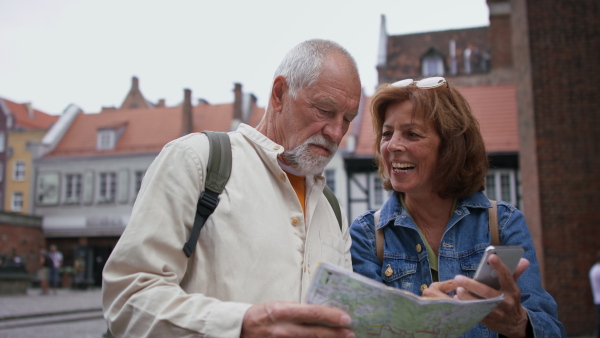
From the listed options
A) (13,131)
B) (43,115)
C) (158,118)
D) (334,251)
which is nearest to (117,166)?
(158,118)

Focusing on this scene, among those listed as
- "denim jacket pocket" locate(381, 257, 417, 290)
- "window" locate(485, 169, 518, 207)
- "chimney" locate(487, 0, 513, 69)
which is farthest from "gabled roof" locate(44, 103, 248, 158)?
"denim jacket pocket" locate(381, 257, 417, 290)

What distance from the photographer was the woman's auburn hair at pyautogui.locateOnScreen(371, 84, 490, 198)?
2.57m

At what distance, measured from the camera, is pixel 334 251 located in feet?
7.27

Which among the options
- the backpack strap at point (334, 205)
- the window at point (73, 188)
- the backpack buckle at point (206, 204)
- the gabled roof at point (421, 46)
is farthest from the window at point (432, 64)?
the backpack buckle at point (206, 204)

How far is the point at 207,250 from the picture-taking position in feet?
6.04

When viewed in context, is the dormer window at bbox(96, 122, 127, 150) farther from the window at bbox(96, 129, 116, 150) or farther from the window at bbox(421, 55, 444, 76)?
the window at bbox(421, 55, 444, 76)

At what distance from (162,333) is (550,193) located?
32.3 ft

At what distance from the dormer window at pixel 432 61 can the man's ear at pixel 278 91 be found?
31310 millimetres

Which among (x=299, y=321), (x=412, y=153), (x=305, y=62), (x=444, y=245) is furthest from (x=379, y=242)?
(x=299, y=321)

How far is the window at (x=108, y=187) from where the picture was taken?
3259 cm

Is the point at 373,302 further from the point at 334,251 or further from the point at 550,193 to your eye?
the point at 550,193

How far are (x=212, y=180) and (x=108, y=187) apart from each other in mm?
32887

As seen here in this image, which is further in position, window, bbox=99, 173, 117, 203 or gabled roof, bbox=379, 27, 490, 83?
window, bbox=99, 173, 117, 203

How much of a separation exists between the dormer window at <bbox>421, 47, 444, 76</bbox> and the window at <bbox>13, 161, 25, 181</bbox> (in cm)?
2805
